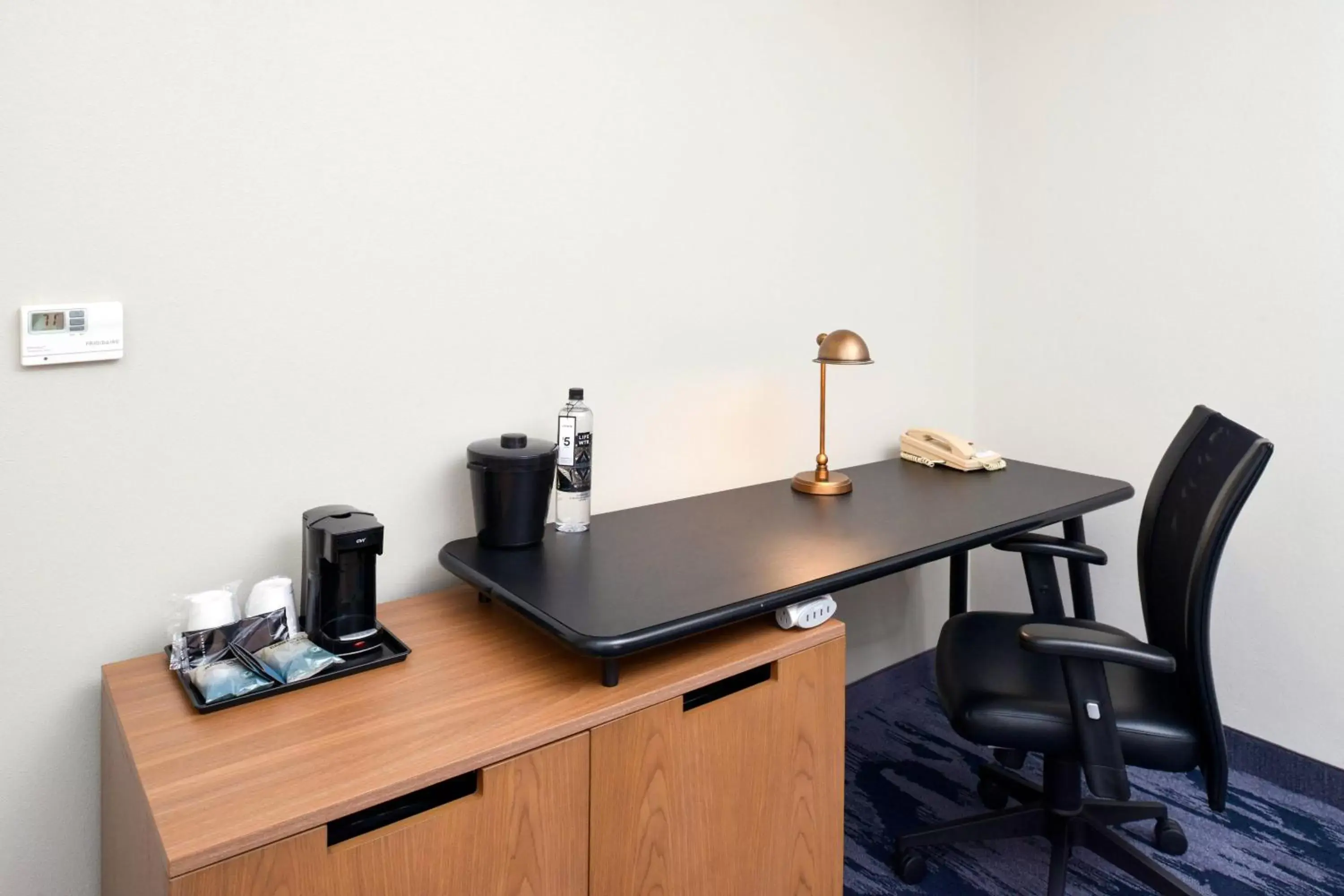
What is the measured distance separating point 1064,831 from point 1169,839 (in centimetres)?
34

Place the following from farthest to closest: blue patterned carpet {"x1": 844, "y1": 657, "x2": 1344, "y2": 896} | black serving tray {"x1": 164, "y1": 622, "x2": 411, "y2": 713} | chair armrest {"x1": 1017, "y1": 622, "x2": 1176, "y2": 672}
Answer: blue patterned carpet {"x1": 844, "y1": 657, "x2": 1344, "y2": 896} < chair armrest {"x1": 1017, "y1": 622, "x2": 1176, "y2": 672} < black serving tray {"x1": 164, "y1": 622, "x2": 411, "y2": 713}

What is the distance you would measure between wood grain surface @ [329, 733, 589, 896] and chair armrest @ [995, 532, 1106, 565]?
1200 mm

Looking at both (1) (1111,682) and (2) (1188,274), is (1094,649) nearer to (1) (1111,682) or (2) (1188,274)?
(1) (1111,682)

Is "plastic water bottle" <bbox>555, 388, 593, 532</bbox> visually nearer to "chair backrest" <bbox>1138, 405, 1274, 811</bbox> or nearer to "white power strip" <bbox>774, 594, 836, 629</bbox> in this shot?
"white power strip" <bbox>774, 594, 836, 629</bbox>

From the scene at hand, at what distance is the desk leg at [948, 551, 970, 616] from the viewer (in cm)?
251

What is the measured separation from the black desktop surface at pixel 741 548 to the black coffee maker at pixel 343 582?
0.18 m

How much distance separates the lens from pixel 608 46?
6.03 ft

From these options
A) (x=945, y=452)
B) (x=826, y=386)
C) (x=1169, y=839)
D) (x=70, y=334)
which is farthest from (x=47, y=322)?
(x=1169, y=839)

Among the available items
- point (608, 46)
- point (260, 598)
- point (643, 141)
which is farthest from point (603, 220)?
point (260, 598)

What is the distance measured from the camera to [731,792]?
1378mm

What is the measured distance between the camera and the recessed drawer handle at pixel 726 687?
1.37 meters

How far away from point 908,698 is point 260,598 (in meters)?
2.04

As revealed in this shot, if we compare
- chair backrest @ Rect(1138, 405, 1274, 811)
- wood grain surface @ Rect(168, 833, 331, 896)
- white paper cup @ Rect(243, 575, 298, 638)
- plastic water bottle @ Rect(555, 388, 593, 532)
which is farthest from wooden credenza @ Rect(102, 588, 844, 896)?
chair backrest @ Rect(1138, 405, 1274, 811)

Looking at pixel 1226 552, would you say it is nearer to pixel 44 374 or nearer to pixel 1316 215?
pixel 1316 215
